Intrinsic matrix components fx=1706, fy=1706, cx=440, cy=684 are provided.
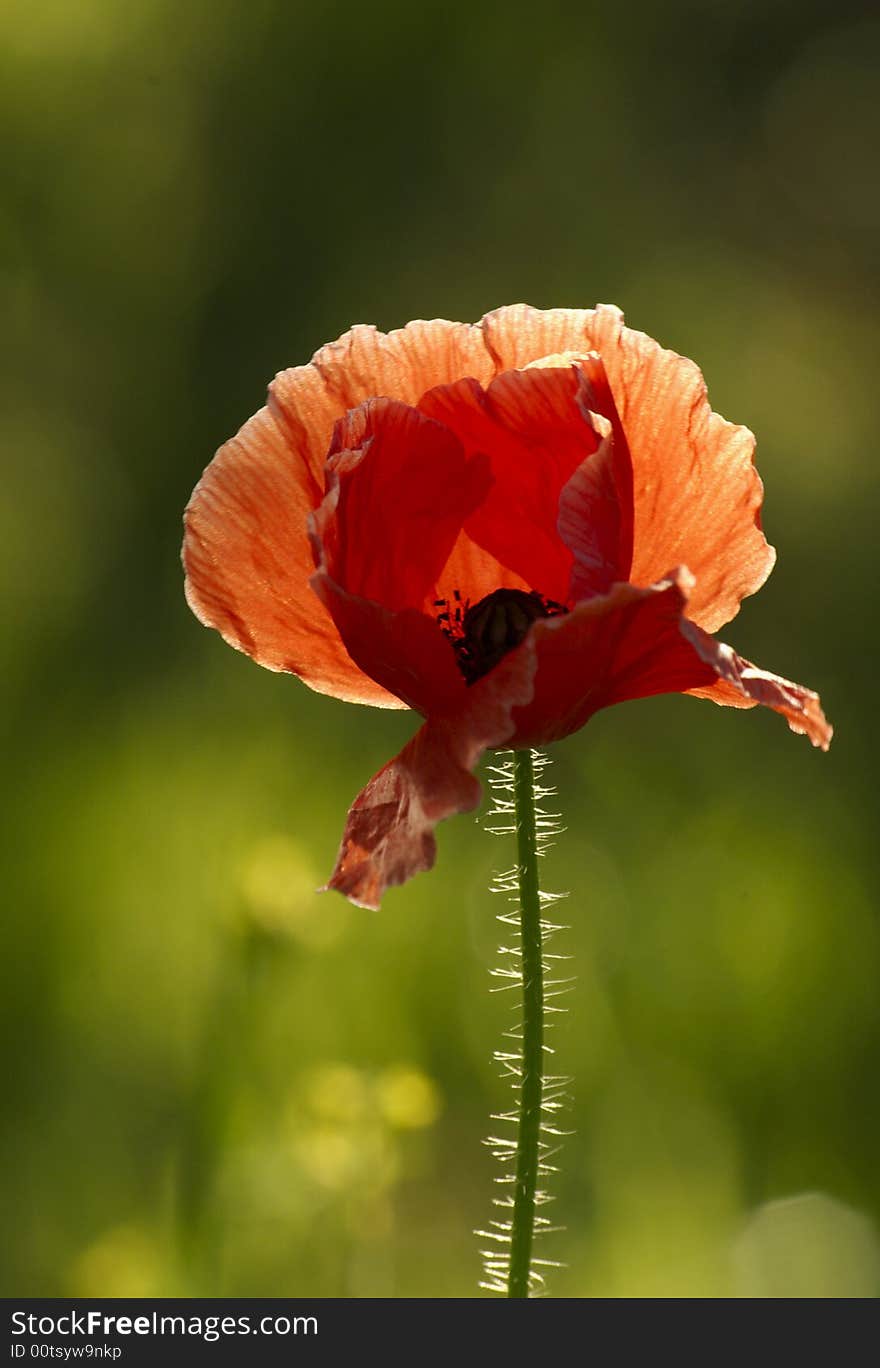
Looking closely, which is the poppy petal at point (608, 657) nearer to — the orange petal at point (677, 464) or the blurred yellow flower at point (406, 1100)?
the orange petal at point (677, 464)

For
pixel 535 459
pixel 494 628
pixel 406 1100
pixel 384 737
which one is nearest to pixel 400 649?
pixel 494 628

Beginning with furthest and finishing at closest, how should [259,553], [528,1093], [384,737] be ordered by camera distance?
[384,737] → [259,553] → [528,1093]

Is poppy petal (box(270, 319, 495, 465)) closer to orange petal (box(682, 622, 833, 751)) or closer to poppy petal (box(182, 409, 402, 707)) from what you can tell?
poppy petal (box(182, 409, 402, 707))

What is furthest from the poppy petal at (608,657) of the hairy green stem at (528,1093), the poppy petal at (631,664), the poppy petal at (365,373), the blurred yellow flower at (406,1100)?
the blurred yellow flower at (406,1100)

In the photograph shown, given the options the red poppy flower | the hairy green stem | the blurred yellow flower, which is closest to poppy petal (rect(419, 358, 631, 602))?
the red poppy flower

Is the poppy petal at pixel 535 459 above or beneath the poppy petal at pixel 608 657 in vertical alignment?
above

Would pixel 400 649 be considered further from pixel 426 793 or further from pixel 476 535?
pixel 476 535

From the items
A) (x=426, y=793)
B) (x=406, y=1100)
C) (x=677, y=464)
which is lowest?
(x=426, y=793)

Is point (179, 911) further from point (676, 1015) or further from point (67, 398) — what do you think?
point (67, 398)
